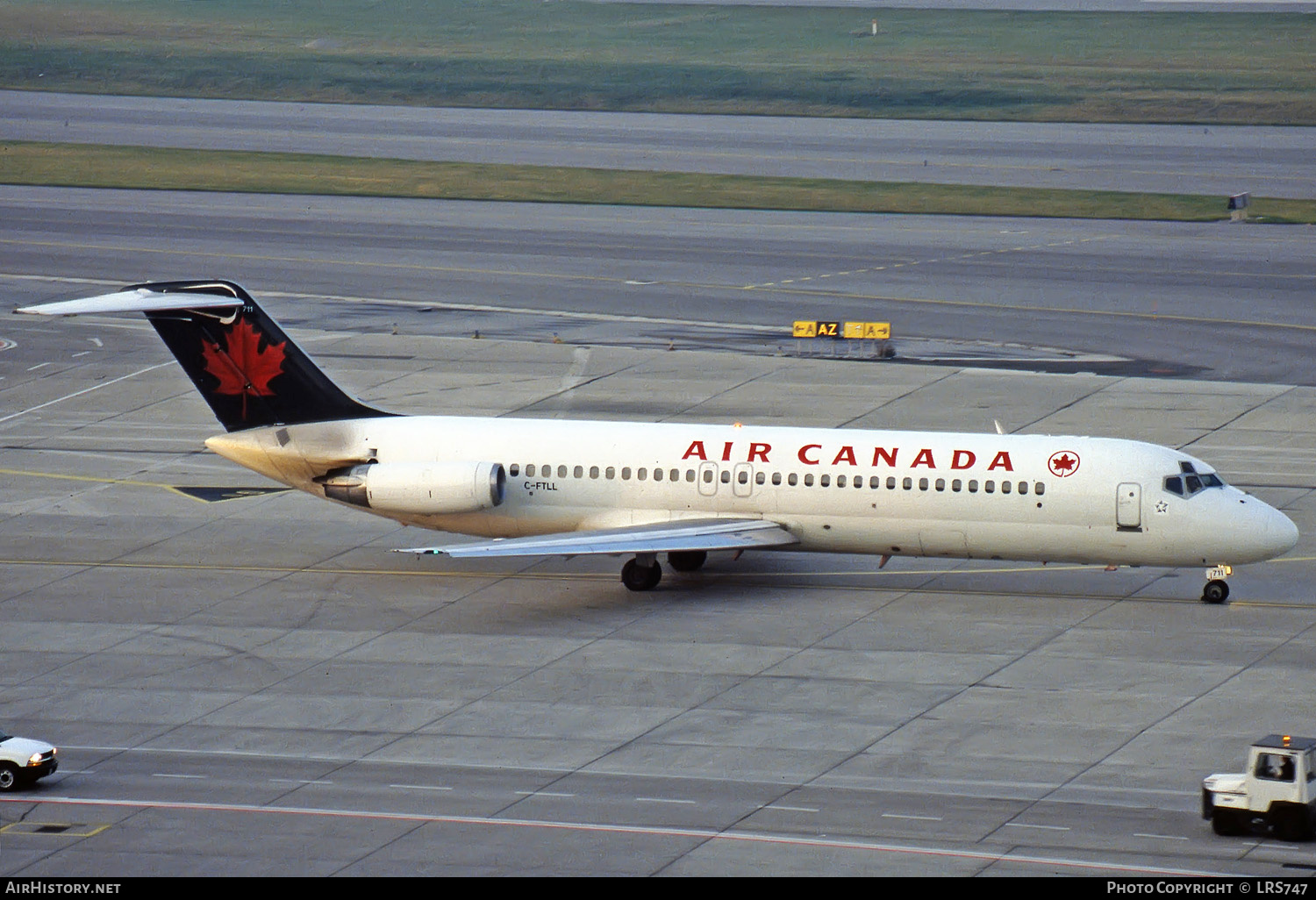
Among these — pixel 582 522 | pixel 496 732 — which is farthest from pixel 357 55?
pixel 496 732

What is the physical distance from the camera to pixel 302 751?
31750 millimetres

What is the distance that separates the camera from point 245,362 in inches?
1686

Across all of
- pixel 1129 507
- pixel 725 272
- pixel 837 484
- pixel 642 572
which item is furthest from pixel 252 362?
pixel 725 272

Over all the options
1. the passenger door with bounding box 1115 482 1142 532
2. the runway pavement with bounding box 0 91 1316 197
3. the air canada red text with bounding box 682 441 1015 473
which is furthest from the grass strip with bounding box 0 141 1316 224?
the passenger door with bounding box 1115 482 1142 532

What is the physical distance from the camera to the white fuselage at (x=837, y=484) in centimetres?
3953

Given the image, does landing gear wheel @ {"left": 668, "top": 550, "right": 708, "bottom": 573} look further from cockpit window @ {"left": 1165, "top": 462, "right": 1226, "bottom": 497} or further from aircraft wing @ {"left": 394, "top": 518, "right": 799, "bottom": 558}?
cockpit window @ {"left": 1165, "top": 462, "right": 1226, "bottom": 497}

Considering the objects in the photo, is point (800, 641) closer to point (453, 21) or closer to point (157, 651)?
point (157, 651)

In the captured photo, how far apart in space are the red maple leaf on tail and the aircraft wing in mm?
5420

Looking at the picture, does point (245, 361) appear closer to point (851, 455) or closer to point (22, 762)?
point (851, 455)

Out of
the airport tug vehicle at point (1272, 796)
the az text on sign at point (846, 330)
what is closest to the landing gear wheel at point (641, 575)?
the airport tug vehicle at point (1272, 796)

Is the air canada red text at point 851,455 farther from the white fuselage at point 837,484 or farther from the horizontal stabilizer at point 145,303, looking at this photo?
the horizontal stabilizer at point 145,303

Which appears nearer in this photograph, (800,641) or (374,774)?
(374,774)

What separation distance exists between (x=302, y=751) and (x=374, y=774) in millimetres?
1772
